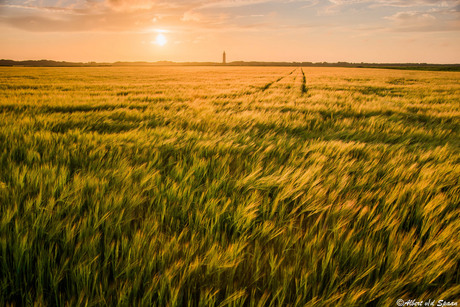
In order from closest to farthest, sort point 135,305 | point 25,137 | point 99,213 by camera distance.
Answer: point 135,305, point 99,213, point 25,137

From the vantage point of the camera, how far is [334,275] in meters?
0.74

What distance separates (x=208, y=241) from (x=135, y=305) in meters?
0.34

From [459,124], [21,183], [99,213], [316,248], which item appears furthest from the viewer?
[459,124]

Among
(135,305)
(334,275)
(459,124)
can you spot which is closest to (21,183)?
(135,305)

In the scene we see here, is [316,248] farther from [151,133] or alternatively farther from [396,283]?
[151,133]

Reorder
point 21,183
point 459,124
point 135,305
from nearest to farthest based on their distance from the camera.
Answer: point 135,305
point 21,183
point 459,124

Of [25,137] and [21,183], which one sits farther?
[25,137]

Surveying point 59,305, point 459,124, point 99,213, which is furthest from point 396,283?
point 459,124

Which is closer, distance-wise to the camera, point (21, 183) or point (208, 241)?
point (208, 241)

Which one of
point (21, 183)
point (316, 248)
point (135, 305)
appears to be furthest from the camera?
point (21, 183)

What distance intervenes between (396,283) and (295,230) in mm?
416

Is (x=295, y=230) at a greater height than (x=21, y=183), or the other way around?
(x=21, y=183)

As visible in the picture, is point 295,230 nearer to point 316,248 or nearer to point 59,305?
point 316,248

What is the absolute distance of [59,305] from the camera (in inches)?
26.6
